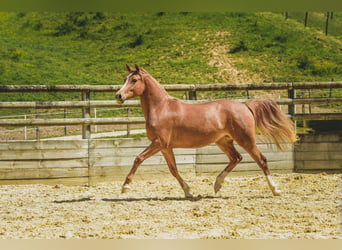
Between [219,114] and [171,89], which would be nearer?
[219,114]

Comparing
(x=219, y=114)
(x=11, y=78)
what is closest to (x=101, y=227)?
(x=219, y=114)

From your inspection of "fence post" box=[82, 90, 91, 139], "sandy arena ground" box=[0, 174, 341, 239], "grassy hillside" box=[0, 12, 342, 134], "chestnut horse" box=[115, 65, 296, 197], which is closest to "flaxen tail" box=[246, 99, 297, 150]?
"chestnut horse" box=[115, 65, 296, 197]

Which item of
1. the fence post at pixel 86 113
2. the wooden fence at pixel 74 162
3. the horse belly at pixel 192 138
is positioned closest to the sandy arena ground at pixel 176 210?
the wooden fence at pixel 74 162

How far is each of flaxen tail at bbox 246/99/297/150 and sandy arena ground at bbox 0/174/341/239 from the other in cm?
70

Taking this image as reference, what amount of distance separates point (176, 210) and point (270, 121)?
185 centimetres

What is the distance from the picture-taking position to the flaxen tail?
596 cm

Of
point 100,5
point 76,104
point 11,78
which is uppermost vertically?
point 100,5

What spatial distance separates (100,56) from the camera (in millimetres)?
34781

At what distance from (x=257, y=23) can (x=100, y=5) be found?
3963cm

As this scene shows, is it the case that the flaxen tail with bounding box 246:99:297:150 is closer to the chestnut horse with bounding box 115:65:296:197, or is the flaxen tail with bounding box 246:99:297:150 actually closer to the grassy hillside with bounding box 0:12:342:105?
the chestnut horse with bounding box 115:65:296:197

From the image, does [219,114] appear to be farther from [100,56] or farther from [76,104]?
[100,56]

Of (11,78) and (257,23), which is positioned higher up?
(257,23)

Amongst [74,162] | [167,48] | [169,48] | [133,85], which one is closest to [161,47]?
[167,48]

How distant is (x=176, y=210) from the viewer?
4855mm
